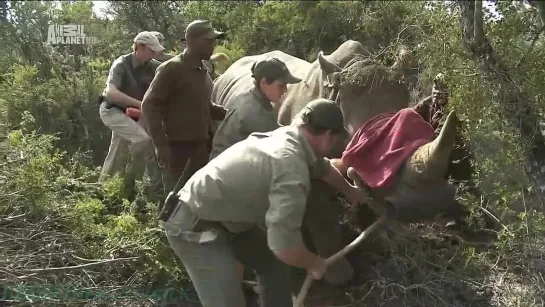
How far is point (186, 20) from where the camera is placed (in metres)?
11.6

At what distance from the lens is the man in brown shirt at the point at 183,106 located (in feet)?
17.2

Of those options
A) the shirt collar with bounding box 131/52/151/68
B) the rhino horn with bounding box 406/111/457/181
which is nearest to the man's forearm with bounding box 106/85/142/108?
the shirt collar with bounding box 131/52/151/68

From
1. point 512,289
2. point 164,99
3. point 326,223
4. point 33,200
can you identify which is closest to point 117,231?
point 33,200

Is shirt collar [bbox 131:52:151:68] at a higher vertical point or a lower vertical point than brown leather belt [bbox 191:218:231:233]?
higher

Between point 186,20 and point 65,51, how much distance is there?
6.78 ft

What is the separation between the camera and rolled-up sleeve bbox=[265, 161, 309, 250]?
132 inches

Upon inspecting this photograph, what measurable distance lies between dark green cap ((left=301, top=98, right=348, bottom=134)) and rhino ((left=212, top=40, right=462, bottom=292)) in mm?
959

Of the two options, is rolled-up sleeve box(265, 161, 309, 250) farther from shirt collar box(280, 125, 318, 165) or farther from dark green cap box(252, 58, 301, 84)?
dark green cap box(252, 58, 301, 84)

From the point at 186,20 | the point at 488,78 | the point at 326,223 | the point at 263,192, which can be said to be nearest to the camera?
the point at 263,192

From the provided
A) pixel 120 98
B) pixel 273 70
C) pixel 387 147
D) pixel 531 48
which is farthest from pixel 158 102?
pixel 531 48

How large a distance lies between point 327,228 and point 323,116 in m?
1.81

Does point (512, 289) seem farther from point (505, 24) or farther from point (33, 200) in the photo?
point (33, 200)

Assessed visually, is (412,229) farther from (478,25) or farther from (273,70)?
(478,25)

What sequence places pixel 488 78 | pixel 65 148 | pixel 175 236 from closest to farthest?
pixel 175 236 → pixel 488 78 → pixel 65 148
